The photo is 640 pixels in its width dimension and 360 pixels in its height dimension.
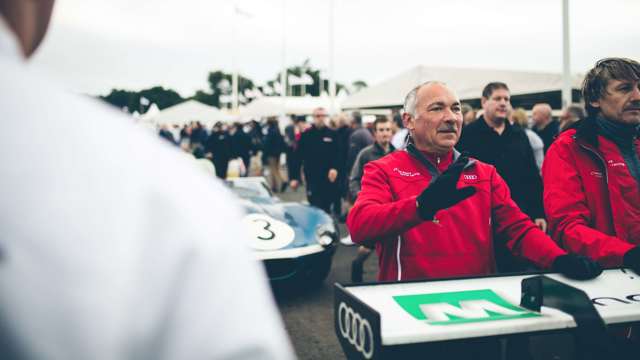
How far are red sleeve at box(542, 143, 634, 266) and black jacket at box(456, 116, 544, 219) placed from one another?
1.57m

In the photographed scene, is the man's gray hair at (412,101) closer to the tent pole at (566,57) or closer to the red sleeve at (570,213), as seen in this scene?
the red sleeve at (570,213)

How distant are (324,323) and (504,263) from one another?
1.67 metres

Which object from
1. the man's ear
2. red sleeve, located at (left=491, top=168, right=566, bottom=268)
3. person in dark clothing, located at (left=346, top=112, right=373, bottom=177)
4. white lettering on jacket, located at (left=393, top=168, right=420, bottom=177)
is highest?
person in dark clothing, located at (left=346, top=112, right=373, bottom=177)

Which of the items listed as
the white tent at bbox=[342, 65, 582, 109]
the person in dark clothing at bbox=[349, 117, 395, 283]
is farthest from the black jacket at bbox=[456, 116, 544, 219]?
the white tent at bbox=[342, 65, 582, 109]

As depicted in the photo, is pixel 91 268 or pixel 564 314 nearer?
pixel 91 268

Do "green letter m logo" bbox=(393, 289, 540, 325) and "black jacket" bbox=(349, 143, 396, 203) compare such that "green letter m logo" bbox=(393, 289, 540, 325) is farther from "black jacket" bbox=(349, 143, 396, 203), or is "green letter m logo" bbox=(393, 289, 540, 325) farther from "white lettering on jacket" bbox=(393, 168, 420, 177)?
"black jacket" bbox=(349, 143, 396, 203)

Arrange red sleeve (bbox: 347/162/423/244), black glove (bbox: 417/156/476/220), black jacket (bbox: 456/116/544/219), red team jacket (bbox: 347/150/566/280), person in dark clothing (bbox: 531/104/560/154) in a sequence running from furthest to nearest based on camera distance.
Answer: person in dark clothing (bbox: 531/104/560/154)
black jacket (bbox: 456/116/544/219)
red team jacket (bbox: 347/150/566/280)
red sleeve (bbox: 347/162/423/244)
black glove (bbox: 417/156/476/220)

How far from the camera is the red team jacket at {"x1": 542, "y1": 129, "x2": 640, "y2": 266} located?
95.1 inches

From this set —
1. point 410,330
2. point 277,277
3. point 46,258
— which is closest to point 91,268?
point 46,258

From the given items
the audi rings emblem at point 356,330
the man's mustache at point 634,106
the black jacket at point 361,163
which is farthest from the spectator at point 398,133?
the audi rings emblem at point 356,330

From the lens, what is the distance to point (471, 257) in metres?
2.29

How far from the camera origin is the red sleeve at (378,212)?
2.09 m

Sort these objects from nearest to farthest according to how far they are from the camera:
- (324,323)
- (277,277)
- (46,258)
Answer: (46,258)
(324,323)
(277,277)

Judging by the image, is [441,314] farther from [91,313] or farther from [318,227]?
[318,227]
